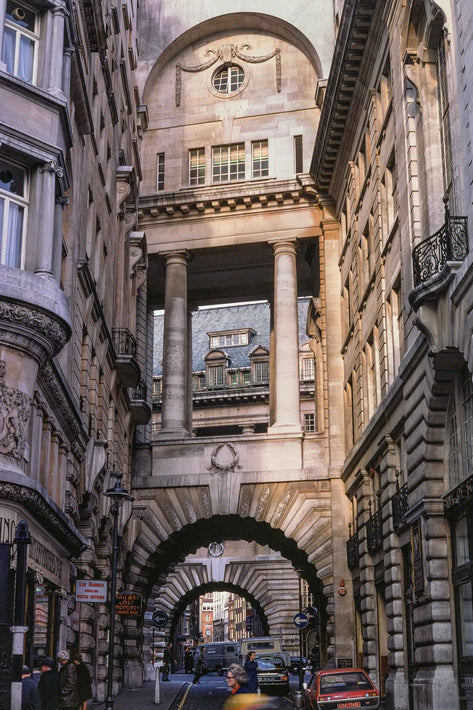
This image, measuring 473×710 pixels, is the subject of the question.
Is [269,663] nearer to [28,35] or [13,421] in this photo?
[13,421]

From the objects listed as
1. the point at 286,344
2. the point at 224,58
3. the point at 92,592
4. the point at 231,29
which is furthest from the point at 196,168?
the point at 92,592

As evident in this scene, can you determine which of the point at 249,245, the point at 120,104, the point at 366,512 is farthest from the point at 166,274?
the point at 366,512

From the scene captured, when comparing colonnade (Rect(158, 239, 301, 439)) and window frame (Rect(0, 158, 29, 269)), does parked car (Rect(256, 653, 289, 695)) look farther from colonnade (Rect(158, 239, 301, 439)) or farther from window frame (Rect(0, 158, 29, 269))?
window frame (Rect(0, 158, 29, 269))

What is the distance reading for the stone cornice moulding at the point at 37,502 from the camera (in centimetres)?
2011

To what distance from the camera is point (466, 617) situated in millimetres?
25484

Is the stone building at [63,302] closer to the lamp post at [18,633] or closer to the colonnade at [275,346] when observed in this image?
the lamp post at [18,633]

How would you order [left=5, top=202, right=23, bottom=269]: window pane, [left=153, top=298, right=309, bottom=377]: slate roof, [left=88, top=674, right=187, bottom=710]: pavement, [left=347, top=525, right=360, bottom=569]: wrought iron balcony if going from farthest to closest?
[left=153, top=298, right=309, bottom=377]: slate roof, [left=347, top=525, right=360, bottom=569]: wrought iron balcony, [left=88, top=674, right=187, bottom=710]: pavement, [left=5, top=202, right=23, bottom=269]: window pane

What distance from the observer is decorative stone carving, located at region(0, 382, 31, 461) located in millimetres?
20422

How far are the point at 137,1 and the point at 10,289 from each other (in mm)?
37450

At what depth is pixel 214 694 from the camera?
143 feet

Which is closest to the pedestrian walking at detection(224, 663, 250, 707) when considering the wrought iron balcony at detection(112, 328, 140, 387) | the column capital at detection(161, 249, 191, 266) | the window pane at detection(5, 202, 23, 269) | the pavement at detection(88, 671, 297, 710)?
the window pane at detection(5, 202, 23, 269)

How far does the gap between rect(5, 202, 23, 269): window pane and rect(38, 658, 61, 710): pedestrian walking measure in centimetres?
805

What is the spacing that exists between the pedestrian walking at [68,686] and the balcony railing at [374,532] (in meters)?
16.6

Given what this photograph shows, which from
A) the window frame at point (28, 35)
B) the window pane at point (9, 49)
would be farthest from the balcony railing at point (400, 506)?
the window pane at point (9, 49)
